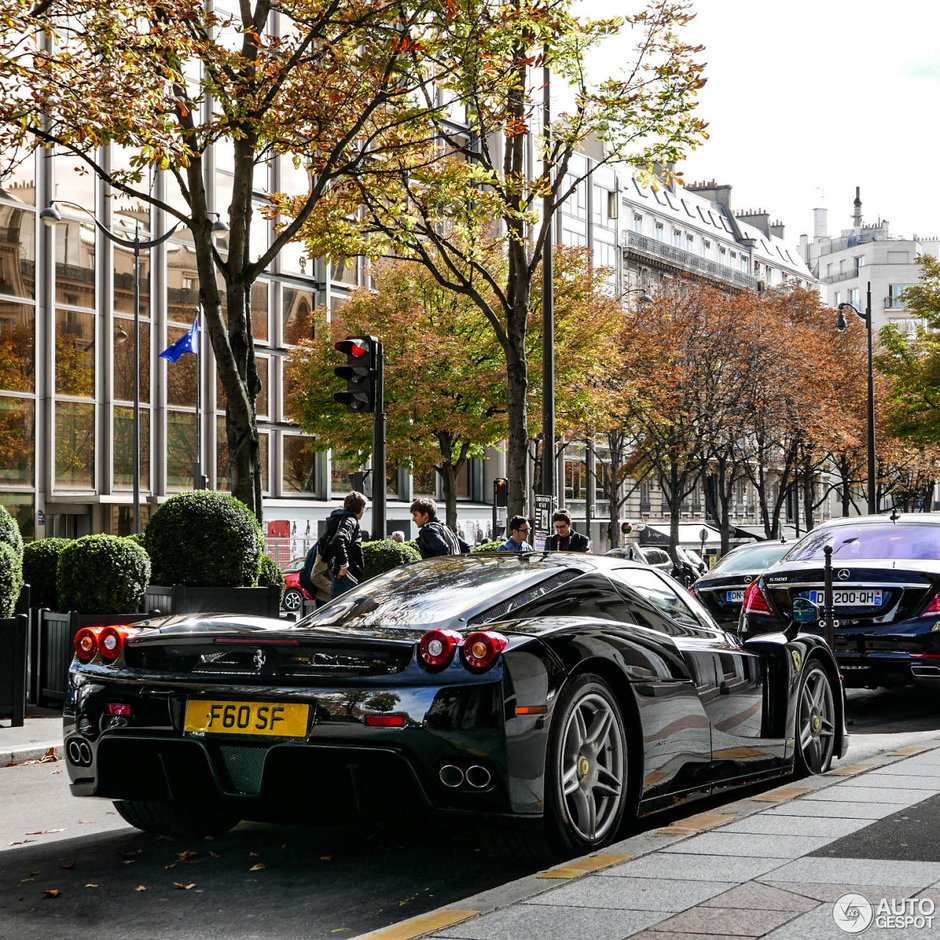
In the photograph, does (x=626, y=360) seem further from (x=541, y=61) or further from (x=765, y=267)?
(x=765, y=267)

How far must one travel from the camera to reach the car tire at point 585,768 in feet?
16.5

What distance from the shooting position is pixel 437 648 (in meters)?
4.96

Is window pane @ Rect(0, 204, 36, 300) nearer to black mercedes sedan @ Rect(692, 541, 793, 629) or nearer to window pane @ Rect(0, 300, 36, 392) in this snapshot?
window pane @ Rect(0, 300, 36, 392)

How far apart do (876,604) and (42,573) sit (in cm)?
708

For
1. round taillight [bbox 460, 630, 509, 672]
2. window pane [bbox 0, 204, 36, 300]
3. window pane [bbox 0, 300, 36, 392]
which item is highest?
window pane [bbox 0, 204, 36, 300]

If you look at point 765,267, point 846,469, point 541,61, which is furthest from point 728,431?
point 765,267

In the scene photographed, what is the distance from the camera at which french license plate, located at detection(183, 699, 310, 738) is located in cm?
500

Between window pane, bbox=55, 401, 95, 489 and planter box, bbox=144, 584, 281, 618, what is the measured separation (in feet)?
72.7

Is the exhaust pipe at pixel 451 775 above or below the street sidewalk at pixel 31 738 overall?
above

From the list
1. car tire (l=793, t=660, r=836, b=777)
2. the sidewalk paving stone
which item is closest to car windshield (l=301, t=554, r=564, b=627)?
the sidewalk paving stone

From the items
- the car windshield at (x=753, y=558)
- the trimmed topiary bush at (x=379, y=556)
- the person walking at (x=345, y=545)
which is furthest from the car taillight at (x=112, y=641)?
the car windshield at (x=753, y=558)

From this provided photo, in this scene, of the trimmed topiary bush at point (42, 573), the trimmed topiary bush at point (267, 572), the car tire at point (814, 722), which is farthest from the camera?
the trimmed topiary bush at point (267, 572)

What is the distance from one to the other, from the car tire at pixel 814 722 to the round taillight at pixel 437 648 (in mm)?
2792

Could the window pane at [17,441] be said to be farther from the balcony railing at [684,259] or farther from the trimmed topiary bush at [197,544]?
the balcony railing at [684,259]
